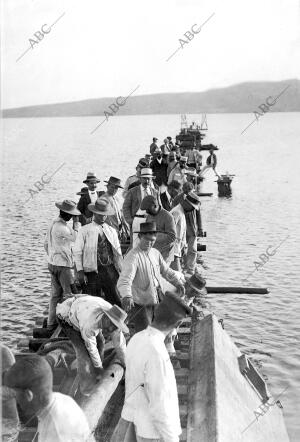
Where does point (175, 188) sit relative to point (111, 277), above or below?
above

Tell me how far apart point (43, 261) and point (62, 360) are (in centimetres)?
1188

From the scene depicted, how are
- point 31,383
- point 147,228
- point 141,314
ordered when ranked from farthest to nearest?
point 141,314
point 147,228
point 31,383

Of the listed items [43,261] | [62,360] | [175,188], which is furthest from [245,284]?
[62,360]

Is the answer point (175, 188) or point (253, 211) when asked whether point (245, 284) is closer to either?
point (175, 188)

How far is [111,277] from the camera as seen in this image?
830 centimetres

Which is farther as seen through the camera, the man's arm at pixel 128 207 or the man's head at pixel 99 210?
the man's arm at pixel 128 207

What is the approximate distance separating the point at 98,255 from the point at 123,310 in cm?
221

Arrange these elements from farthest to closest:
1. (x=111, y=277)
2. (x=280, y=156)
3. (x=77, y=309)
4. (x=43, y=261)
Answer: (x=280, y=156)
(x=43, y=261)
(x=111, y=277)
(x=77, y=309)

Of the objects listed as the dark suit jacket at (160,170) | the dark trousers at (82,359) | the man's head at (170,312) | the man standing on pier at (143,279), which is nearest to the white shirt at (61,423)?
the man's head at (170,312)

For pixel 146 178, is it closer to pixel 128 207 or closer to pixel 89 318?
pixel 128 207

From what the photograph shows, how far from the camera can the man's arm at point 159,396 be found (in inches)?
163

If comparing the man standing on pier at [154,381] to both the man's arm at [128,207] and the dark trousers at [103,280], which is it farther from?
the man's arm at [128,207]

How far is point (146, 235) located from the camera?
6.62 metres

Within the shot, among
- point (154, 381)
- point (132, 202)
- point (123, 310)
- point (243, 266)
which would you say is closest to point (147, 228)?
point (123, 310)
